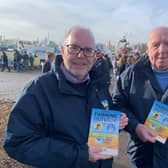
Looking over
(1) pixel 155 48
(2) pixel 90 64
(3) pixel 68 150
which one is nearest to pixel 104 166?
(3) pixel 68 150

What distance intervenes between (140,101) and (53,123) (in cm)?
104

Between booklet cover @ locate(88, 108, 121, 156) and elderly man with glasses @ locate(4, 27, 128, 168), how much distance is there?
0.05 meters

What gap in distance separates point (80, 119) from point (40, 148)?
38cm

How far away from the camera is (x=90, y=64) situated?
2691mm

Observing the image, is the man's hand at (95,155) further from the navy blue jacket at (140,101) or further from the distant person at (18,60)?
the distant person at (18,60)

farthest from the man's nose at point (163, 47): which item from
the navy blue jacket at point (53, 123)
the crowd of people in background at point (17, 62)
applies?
the crowd of people in background at point (17, 62)

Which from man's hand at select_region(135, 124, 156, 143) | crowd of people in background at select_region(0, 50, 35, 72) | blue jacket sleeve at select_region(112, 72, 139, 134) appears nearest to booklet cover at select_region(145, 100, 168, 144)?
man's hand at select_region(135, 124, 156, 143)

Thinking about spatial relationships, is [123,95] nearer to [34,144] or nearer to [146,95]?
[146,95]

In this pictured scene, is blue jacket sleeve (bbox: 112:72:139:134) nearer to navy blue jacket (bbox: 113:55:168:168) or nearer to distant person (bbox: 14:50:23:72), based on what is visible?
navy blue jacket (bbox: 113:55:168:168)

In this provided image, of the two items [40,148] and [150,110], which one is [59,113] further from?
[150,110]

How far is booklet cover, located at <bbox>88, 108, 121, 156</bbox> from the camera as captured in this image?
258 centimetres

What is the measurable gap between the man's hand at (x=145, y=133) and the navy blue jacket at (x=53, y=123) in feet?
1.73

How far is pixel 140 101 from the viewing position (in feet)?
10.6

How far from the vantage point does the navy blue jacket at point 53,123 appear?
7.79 ft
